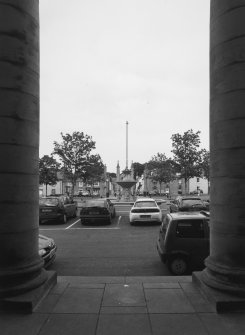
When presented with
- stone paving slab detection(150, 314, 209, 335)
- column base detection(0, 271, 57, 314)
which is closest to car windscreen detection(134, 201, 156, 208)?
column base detection(0, 271, 57, 314)

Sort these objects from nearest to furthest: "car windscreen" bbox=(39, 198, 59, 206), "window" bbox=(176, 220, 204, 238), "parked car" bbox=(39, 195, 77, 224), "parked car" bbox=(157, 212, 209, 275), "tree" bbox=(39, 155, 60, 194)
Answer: "parked car" bbox=(157, 212, 209, 275), "window" bbox=(176, 220, 204, 238), "parked car" bbox=(39, 195, 77, 224), "car windscreen" bbox=(39, 198, 59, 206), "tree" bbox=(39, 155, 60, 194)

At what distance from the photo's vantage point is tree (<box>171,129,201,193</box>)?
45469 mm

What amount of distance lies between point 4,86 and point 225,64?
319 centimetres

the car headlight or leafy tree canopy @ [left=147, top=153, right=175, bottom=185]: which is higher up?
leafy tree canopy @ [left=147, top=153, right=175, bottom=185]

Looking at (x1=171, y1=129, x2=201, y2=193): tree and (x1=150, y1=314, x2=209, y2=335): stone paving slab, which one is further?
(x1=171, y1=129, x2=201, y2=193): tree

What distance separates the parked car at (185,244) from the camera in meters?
8.45

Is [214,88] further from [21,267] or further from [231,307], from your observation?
[21,267]

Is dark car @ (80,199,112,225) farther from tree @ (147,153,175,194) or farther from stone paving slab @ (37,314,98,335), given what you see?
tree @ (147,153,175,194)

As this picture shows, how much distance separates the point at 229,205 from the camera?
5.24 metres

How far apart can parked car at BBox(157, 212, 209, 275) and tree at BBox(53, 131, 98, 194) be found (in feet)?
123

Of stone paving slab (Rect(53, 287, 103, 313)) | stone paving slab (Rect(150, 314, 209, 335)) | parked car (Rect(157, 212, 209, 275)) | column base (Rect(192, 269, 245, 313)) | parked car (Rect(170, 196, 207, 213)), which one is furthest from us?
parked car (Rect(170, 196, 207, 213))

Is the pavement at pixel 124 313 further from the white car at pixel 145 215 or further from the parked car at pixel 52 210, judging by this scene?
the parked car at pixel 52 210

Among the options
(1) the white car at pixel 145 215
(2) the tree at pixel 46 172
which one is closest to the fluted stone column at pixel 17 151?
(1) the white car at pixel 145 215

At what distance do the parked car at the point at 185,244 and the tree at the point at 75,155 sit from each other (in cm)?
3752
